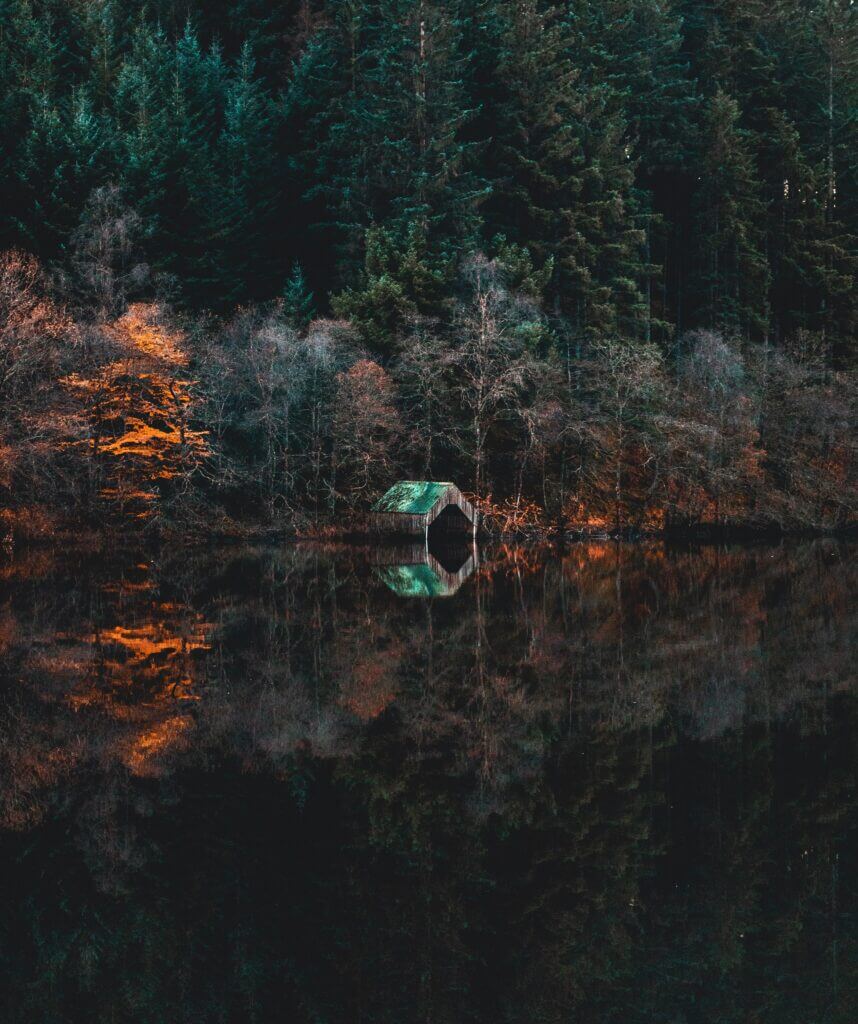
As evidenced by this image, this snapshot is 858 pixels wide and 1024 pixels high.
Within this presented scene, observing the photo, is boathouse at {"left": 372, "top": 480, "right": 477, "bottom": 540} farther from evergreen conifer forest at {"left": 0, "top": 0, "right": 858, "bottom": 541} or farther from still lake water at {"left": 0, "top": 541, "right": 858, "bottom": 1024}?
still lake water at {"left": 0, "top": 541, "right": 858, "bottom": 1024}

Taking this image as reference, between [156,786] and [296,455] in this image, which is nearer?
[156,786]

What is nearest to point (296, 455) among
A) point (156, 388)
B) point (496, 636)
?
point (156, 388)

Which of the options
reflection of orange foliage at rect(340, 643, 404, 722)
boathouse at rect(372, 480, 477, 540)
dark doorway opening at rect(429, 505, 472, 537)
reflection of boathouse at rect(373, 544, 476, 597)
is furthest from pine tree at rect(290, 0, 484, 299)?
reflection of orange foliage at rect(340, 643, 404, 722)

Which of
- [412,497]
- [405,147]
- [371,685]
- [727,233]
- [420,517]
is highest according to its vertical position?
[405,147]

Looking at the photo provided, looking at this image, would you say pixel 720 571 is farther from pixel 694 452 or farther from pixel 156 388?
pixel 156 388

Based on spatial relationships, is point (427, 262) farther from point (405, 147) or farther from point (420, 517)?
point (420, 517)

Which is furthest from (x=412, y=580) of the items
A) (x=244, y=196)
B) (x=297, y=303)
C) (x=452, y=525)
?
(x=244, y=196)
